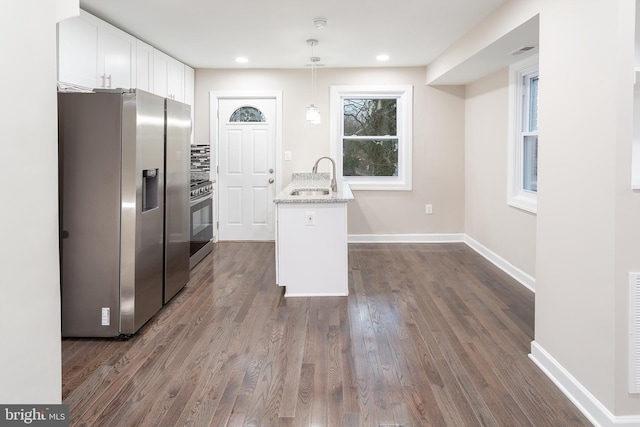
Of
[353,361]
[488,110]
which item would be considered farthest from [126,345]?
[488,110]

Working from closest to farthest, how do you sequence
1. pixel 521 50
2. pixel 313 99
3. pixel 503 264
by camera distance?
1. pixel 521 50
2. pixel 503 264
3. pixel 313 99

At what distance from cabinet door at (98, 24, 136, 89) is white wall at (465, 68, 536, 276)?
12.3ft

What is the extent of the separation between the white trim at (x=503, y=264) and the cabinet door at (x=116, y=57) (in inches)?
161

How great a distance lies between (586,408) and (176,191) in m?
3.17

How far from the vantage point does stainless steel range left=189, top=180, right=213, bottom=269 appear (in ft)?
16.8

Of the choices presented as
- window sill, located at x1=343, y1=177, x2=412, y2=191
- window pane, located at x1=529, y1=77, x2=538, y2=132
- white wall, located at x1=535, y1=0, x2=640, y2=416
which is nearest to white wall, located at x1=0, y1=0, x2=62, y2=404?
white wall, located at x1=535, y1=0, x2=640, y2=416

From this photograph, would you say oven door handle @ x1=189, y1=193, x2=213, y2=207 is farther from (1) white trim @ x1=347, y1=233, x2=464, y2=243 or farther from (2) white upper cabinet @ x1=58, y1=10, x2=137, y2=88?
(1) white trim @ x1=347, y1=233, x2=464, y2=243

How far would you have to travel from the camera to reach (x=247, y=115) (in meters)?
6.38

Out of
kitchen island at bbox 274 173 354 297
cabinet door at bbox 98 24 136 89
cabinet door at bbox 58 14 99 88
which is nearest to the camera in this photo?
cabinet door at bbox 58 14 99 88

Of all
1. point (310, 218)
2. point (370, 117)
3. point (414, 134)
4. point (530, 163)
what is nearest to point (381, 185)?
point (414, 134)

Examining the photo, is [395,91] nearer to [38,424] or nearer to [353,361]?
[353,361]

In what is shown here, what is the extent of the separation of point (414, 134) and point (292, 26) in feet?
8.75

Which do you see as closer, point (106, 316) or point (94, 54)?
point (106, 316)

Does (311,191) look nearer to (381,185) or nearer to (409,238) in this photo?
(381,185)
